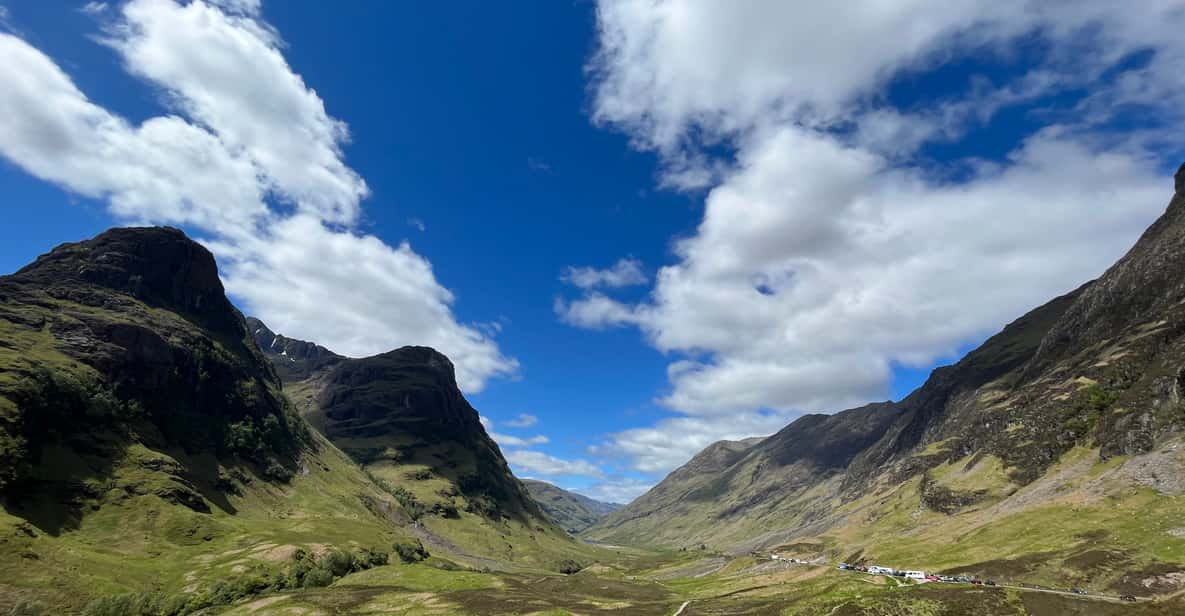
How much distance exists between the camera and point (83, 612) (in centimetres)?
11544

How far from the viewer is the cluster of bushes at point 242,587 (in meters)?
120

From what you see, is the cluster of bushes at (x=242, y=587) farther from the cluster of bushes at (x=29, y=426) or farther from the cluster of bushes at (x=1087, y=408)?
the cluster of bushes at (x=1087, y=408)

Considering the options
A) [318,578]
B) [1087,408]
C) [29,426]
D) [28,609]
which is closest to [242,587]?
[318,578]

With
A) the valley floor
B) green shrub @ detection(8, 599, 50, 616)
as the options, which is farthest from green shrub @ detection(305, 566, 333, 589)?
green shrub @ detection(8, 599, 50, 616)

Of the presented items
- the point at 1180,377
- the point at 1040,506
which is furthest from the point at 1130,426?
the point at 1040,506

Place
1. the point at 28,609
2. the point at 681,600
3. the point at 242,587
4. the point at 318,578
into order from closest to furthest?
the point at 28,609
the point at 681,600
the point at 242,587
the point at 318,578

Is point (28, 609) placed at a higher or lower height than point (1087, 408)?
lower

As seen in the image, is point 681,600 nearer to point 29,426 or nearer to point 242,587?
point 242,587

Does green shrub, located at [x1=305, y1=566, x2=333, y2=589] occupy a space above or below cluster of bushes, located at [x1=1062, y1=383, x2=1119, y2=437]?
below

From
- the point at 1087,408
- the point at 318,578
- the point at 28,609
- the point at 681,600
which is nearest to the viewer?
the point at 28,609

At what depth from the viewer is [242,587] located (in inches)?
5630

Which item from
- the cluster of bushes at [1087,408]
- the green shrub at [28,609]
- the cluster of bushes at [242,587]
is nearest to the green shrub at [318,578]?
the cluster of bushes at [242,587]

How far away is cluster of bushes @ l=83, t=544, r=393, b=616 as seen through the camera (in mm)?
120281

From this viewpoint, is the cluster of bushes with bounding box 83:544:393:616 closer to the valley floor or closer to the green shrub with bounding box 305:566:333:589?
the green shrub with bounding box 305:566:333:589
